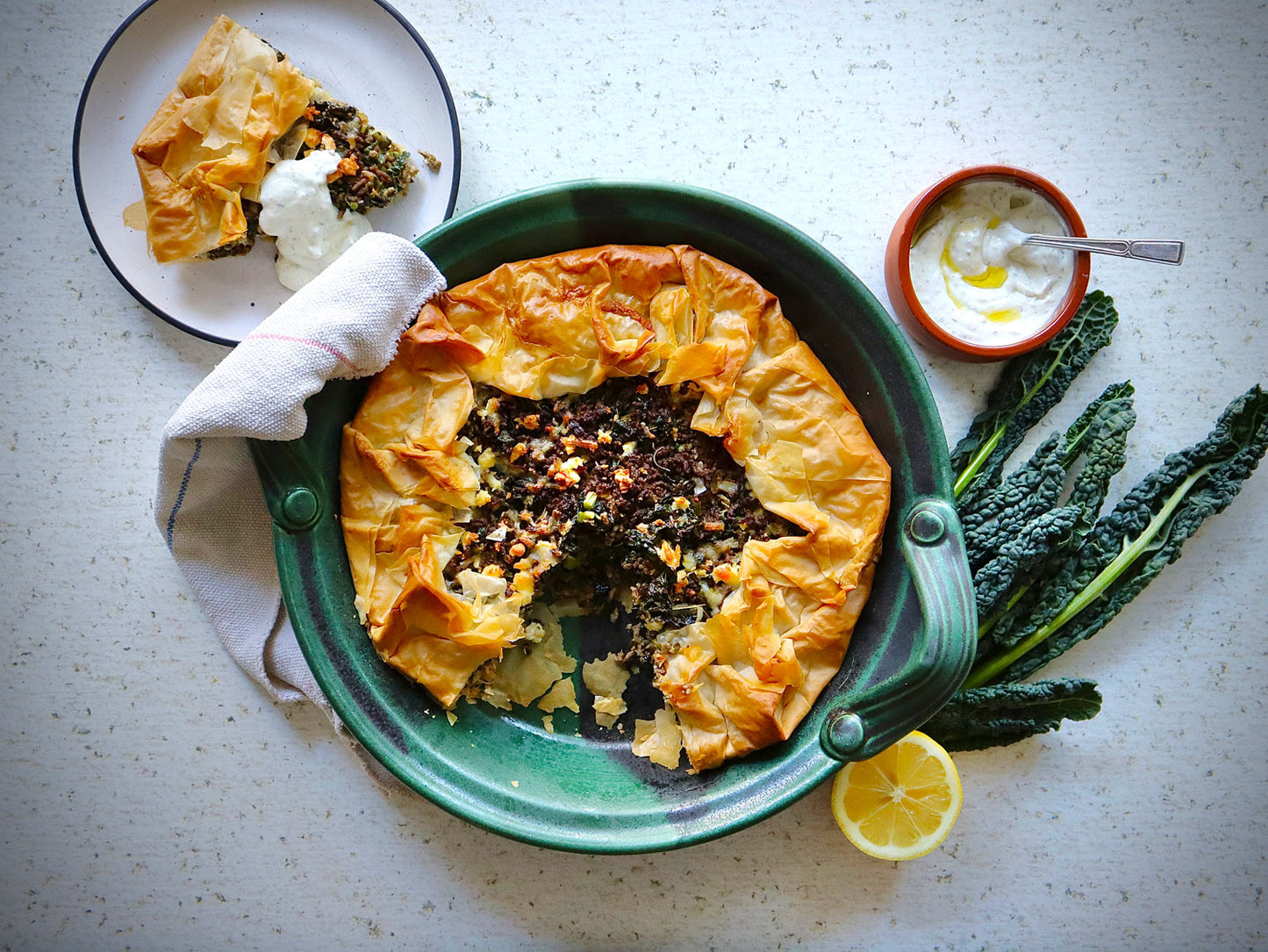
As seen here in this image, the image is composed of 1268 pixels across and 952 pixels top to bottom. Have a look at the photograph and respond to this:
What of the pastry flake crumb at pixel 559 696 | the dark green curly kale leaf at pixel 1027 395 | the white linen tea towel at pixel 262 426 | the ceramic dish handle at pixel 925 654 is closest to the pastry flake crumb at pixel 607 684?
the pastry flake crumb at pixel 559 696

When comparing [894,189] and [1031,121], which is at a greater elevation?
[1031,121]

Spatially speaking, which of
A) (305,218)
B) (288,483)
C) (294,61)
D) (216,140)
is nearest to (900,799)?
(288,483)

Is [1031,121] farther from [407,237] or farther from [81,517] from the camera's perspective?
[81,517]

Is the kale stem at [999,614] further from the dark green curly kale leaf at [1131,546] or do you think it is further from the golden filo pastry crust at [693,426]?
the golden filo pastry crust at [693,426]

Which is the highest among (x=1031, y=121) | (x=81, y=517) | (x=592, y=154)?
(x=1031, y=121)

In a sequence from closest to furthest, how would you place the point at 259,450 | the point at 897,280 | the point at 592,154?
the point at 259,450 → the point at 897,280 → the point at 592,154

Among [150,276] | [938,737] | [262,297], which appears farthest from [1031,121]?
[150,276]

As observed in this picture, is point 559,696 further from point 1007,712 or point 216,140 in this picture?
point 216,140
